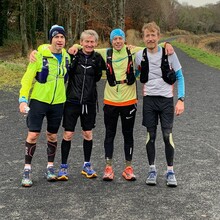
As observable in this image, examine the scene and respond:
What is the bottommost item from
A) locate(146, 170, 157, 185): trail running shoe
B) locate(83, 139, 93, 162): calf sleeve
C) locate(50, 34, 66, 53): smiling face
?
locate(146, 170, 157, 185): trail running shoe

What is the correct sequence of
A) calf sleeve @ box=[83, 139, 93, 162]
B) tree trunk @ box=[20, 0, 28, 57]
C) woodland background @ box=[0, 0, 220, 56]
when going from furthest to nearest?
woodland background @ box=[0, 0, 220, 56] → tree trunk @ box=[20, 0, 28, 57] → calf sleeve @ box=[83, 139, 93, 162]

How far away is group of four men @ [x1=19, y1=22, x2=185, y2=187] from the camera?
4.71 meters

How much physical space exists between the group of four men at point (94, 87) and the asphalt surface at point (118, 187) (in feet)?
0.69

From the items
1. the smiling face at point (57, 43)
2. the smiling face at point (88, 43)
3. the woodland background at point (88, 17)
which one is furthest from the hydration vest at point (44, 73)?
the woodland background at point (88, 17)

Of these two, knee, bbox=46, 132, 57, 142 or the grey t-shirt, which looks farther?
knee, bbox=46, 132, 57, 142

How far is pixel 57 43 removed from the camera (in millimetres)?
4668

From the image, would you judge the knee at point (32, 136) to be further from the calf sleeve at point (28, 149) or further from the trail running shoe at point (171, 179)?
the trail running shoe at point (171, 179)

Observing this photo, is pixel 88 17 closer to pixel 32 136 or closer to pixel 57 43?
pixel 57 43

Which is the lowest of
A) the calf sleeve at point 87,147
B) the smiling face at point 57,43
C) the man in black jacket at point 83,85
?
the calf sleeve at point 87,147

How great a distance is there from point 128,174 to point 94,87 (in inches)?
49.3

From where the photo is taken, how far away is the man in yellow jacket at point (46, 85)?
4664mm

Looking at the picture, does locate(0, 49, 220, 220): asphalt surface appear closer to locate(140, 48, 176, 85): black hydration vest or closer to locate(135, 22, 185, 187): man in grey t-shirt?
locate(135, 22, 185, 187): man in grey t-shirt

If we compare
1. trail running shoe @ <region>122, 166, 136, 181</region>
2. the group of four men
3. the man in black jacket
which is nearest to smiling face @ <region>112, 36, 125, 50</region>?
the group of four men

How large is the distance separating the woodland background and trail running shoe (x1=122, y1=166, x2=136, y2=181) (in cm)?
1059
